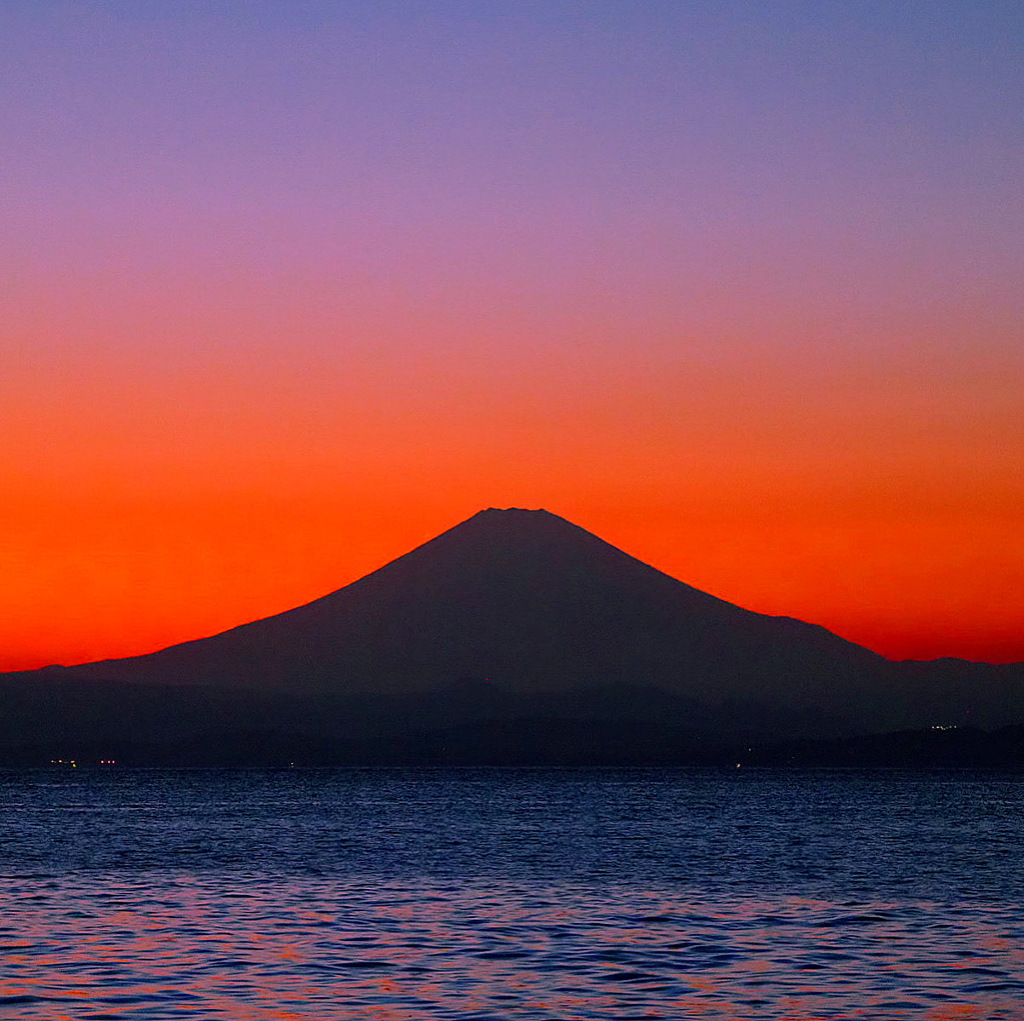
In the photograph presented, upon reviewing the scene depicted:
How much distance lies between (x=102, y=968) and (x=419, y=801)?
116 m

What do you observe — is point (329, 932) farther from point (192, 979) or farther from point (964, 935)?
point (964, 935)

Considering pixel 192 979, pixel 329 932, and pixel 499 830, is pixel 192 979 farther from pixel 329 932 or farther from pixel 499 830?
pixel 499 830

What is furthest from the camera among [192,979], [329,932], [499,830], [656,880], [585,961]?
[499,830]

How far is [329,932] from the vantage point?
121ft

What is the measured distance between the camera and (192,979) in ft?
95.4

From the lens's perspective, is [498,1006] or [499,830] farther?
[499,830]

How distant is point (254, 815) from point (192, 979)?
278 feet

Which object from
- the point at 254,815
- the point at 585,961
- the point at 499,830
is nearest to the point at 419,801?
the point at 254,815

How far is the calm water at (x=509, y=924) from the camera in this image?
2708cm

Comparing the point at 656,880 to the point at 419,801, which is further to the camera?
the point at 419,801

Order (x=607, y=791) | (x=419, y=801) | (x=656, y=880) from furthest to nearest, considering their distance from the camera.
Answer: (x=607, y=791) < (x=419, y=801) < (x=656, y=880)

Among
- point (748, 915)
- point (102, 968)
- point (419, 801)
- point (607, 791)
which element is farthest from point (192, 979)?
point (607, 791)

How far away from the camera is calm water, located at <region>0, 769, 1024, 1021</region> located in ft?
88.8

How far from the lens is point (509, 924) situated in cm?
3856
